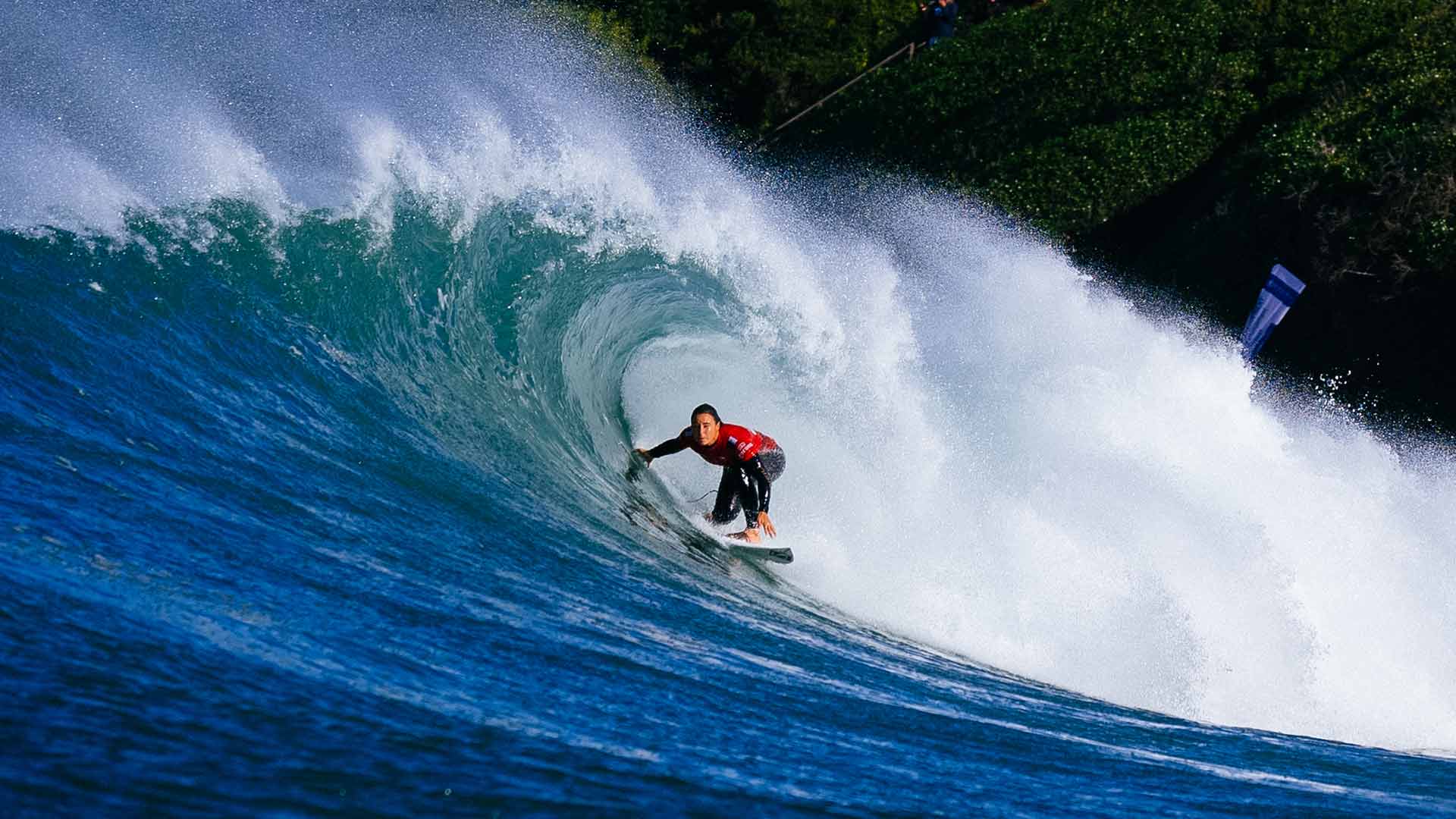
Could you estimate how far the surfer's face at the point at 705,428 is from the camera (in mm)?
8812

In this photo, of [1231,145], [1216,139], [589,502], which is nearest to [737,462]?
[589,502]

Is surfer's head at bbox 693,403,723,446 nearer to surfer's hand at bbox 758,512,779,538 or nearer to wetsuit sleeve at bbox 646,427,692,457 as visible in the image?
wetsuit sleeve at bbox 646,427,692,457

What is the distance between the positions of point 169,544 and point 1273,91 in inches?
720

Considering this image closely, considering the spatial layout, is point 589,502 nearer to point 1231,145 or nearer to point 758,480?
point 758,480

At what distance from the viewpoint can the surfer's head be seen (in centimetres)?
881

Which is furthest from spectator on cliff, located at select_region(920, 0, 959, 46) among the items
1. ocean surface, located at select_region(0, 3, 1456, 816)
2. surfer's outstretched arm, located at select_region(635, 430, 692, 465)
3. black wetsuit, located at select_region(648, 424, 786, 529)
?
black wetsuit, located at select_region(648, 424, 786, 529)

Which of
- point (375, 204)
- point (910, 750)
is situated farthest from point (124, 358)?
point (910, 750)

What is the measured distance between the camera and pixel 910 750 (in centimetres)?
516

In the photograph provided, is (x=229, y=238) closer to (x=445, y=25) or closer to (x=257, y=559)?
(x=257, y=559)

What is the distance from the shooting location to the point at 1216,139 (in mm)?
19812

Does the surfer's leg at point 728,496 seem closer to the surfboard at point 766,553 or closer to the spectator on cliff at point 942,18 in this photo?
the surfboard at point 766,553

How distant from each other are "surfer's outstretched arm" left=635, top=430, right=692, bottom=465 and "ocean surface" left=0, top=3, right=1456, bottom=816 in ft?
1.00

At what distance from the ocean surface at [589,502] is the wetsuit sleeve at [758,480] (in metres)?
0.49

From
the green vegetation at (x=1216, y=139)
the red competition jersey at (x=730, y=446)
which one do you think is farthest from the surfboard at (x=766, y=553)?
the green vegetation at (x=1216, y=139)
